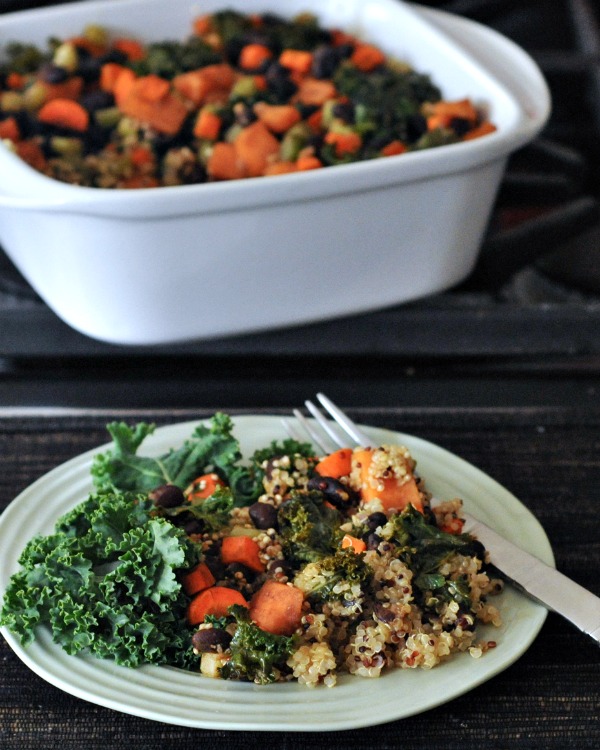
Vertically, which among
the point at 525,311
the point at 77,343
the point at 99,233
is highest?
the point at 99,233

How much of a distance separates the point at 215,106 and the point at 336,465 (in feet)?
2.13

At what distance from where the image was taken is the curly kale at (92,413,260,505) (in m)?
0.94

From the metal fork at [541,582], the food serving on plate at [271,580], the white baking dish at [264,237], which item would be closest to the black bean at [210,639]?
the food serving on plate at [271,580]

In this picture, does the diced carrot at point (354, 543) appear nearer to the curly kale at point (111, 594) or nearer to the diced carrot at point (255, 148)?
the curly kale at point (111, 594)

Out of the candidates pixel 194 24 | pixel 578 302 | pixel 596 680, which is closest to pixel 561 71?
pixel 578 302

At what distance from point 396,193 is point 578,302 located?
1.24ft

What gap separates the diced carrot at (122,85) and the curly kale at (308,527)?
752 millimetres

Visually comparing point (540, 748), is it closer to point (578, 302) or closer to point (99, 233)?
point (99, 233)

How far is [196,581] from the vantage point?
80 centimetres

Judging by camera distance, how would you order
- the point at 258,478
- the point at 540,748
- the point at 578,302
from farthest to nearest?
1. the point at 578,302
2. the point at 258,478
3. the point at 540,748

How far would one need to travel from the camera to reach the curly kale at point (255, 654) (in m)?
0.73

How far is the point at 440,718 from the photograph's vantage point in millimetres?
771

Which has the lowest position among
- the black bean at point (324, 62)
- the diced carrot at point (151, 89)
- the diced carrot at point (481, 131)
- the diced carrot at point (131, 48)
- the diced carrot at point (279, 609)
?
the diced carrot at point (279, 609)

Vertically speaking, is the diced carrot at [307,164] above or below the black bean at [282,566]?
above
